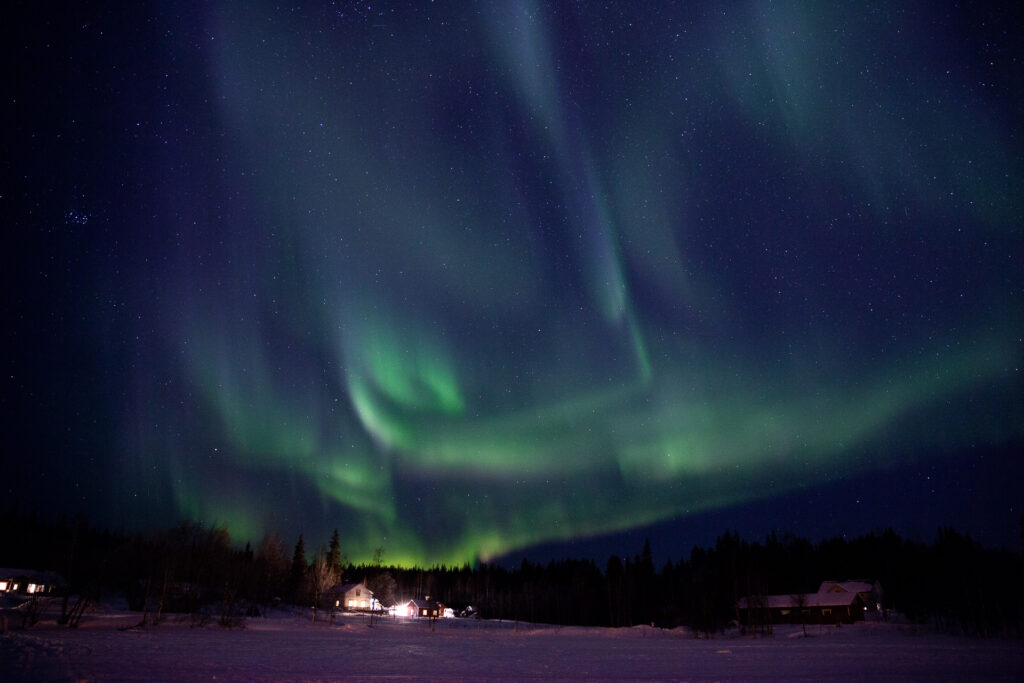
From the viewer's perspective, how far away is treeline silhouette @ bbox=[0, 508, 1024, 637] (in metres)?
69.8

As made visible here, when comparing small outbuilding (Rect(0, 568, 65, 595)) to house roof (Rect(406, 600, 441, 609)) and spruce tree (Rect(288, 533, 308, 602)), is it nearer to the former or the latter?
spruce tree (Rect(288, 533, 308, 602))

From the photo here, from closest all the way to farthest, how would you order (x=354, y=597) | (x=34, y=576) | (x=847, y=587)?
(x=34, y=576)
(x=847, y=587)
(x=354, y=597)

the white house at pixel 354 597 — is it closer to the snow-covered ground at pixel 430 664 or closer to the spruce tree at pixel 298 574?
the spruce tree at pixel 298 574

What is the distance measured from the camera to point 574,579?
146 metres

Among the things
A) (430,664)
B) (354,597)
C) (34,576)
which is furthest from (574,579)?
(430,664)

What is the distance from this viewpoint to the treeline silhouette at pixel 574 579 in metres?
69.8

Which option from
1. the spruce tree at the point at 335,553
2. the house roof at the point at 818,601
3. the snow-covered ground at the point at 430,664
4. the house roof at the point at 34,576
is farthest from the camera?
the spruce tree at the point at 335,553

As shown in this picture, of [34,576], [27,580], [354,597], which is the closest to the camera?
[27,580]

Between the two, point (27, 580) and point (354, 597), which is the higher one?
point (27, 580)

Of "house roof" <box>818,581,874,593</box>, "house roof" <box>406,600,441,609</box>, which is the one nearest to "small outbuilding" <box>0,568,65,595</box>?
"house roof" <box>406,600,441,609</box>

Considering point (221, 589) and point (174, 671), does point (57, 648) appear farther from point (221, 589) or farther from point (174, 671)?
point (221, 589)

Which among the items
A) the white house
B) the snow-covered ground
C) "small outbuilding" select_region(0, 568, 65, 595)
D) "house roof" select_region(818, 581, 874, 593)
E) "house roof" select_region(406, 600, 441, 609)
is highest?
"small outbuilding" select_region(0, 568, 65, 595)

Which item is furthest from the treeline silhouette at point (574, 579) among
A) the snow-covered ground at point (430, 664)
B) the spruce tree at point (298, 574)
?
the snow-covered ground at point (430, 664)

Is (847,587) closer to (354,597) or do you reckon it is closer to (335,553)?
(354,597)
